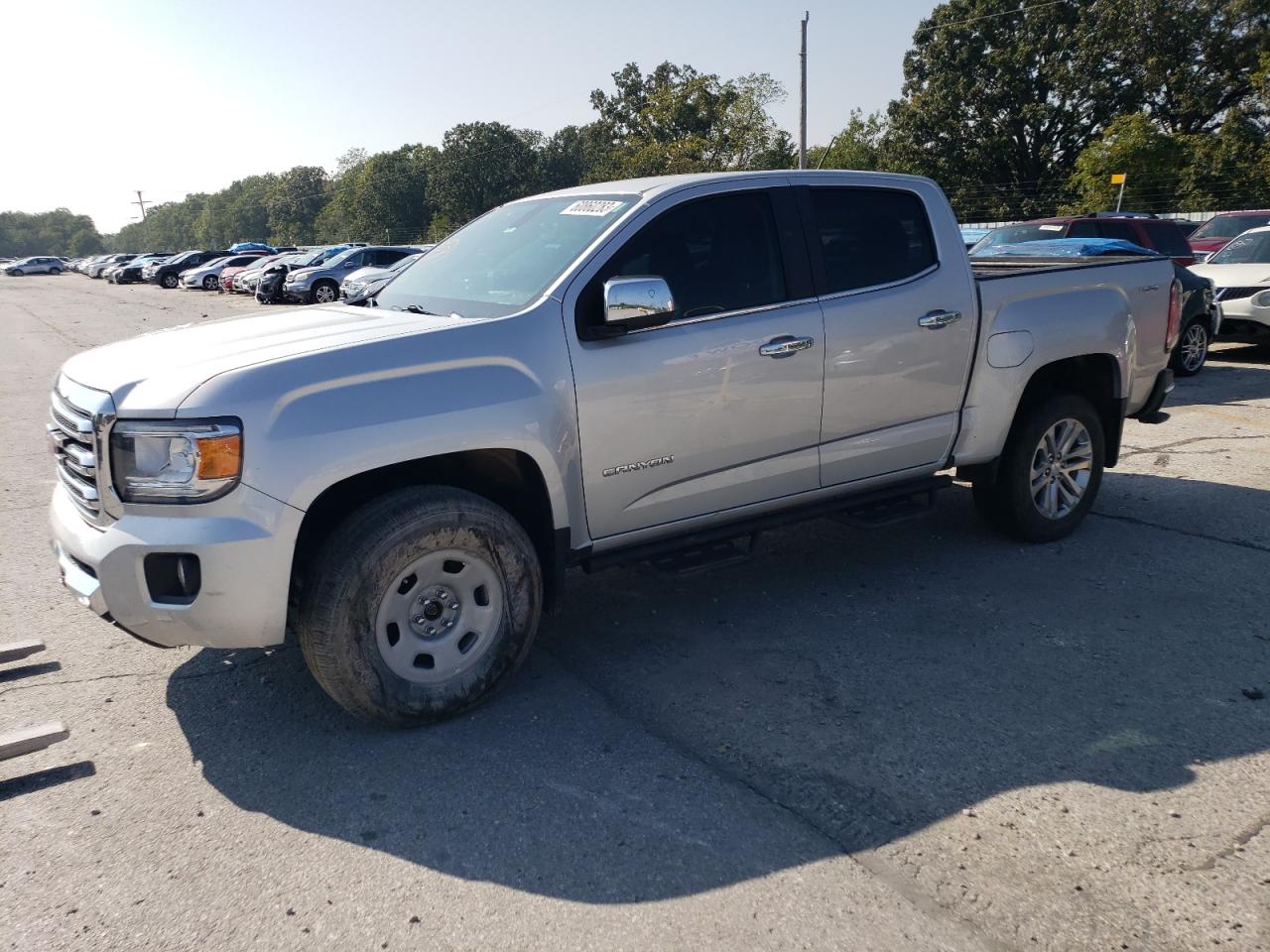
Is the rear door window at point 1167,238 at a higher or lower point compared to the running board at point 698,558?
higher

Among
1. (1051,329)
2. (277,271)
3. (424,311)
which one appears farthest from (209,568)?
(277,271)

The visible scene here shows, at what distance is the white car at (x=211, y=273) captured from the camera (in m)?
45.3

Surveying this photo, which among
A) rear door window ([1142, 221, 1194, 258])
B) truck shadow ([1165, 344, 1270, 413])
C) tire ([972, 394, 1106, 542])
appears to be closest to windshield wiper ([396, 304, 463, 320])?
tire ([972, 394, 1106, 542])

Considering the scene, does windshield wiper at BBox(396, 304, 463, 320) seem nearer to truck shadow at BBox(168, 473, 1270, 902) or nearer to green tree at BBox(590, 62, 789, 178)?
truck shadow at BBox(168, 473, 1270, 902)

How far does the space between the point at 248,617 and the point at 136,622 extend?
386 millimetres

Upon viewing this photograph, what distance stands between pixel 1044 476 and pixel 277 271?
103ft

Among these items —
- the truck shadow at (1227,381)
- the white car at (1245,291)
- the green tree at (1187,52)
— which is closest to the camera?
the truck shadow at (1227,381)

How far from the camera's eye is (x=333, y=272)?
3014cm

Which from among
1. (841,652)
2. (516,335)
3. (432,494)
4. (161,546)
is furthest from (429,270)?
(841,652)

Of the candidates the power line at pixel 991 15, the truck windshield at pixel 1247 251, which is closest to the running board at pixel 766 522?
the truck windshield at pixel 1247 251

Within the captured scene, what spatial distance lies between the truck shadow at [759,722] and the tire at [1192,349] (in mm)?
6820

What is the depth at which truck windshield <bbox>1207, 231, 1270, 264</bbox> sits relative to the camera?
41.1 ft

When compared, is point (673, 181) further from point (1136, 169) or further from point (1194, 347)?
point (1136, 169)

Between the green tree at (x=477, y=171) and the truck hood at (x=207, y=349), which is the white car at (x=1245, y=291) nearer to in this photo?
the truck hood at (x=207, y=349)
